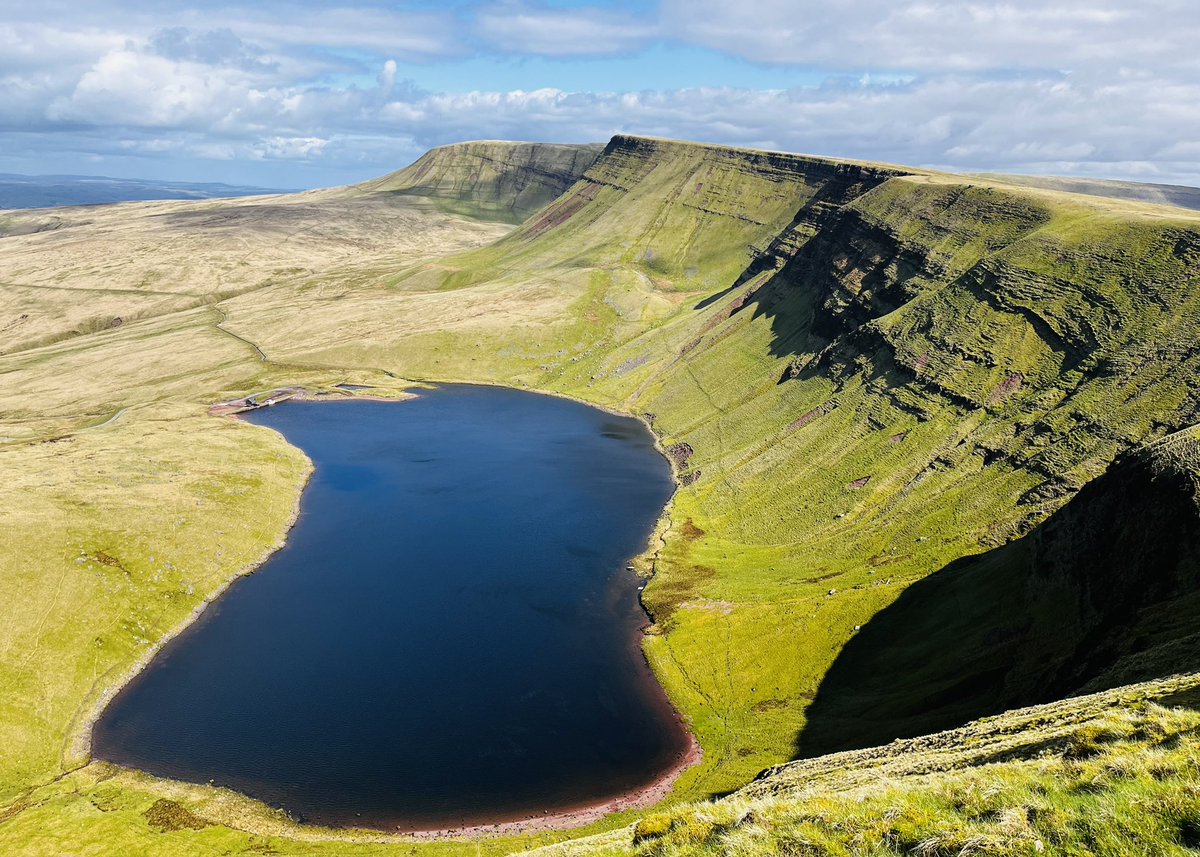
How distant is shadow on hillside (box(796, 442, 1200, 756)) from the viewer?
2339 inches

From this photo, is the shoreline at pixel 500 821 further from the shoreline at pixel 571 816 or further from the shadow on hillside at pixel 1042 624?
the shadow on hillside at pixel 1042 624

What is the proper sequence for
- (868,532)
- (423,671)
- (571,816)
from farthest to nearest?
(868,532) < (423,671) < (571,816)

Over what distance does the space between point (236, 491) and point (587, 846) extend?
4768 inches

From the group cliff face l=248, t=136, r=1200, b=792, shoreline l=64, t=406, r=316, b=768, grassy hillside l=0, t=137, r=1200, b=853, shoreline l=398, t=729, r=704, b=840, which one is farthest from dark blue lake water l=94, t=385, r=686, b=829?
cliff face l=248, t=136, r=1200, b=792

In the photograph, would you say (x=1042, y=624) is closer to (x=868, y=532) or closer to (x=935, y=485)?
(x=868, y=532)

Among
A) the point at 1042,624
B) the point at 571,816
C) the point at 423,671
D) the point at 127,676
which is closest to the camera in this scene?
the point at 571,816

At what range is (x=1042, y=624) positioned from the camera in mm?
72812

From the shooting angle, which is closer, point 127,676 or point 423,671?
point 127,676

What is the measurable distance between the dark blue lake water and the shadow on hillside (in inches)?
891

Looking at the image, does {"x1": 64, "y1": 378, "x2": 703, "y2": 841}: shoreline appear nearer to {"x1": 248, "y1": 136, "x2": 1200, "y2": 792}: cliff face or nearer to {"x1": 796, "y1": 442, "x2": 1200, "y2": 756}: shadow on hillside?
{"x1": 248, "y1": 136, "x2": 1200, "y2": 792}: cliff face

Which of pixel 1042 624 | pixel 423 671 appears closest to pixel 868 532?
pixel 1042 624

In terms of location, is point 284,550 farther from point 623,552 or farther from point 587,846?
point 587,846

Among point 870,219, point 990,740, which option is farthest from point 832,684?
point 870,219

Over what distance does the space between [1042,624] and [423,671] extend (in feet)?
224
